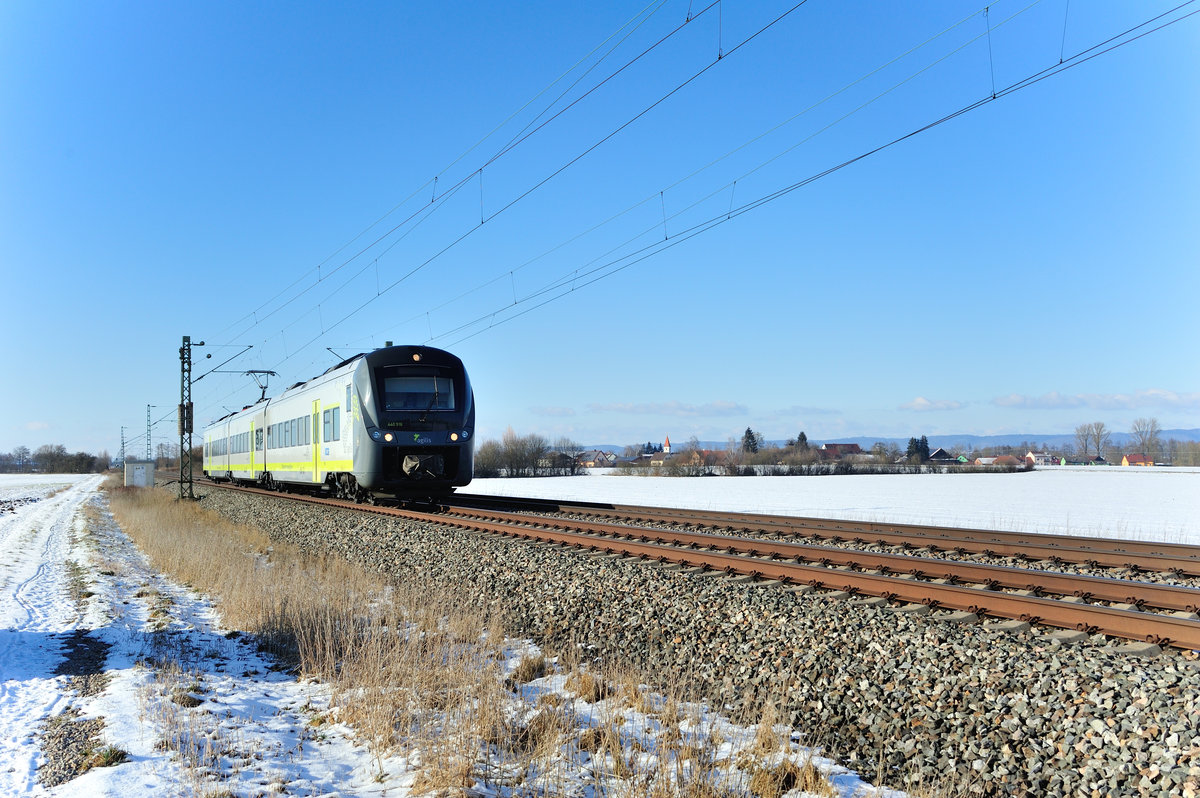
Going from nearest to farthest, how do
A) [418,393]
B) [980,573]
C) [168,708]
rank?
1. [168,708]
2. [980,573]
3. [418,393]

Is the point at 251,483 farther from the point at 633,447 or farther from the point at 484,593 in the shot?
the point at 633,447

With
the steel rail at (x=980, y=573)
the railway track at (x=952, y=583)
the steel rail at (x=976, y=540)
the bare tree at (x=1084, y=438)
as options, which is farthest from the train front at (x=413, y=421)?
the bare tree at (x=1084, y=438)

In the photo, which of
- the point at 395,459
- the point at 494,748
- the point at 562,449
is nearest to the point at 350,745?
the point at 494,748

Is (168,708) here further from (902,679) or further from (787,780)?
(902,679)

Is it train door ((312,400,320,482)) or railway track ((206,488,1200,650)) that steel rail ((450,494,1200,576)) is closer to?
railway track ((206,488,1200,650))

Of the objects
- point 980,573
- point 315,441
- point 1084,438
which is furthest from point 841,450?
point 980,573

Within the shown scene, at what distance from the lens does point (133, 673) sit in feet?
22.3

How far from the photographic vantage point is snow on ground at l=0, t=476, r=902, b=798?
4.64 metres

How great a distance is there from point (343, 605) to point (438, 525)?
6.59 metres

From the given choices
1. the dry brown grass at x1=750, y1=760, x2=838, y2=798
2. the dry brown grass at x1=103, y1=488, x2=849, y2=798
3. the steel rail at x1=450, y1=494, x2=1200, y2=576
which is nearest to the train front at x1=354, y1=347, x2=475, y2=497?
the steel rail at x1=450, y1=494, x2=1200, y2=576

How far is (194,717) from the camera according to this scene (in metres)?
5.63

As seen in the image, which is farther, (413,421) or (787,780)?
(413,421)

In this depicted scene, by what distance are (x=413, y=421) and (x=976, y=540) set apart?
464 inches

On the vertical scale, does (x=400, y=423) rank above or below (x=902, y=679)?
above
